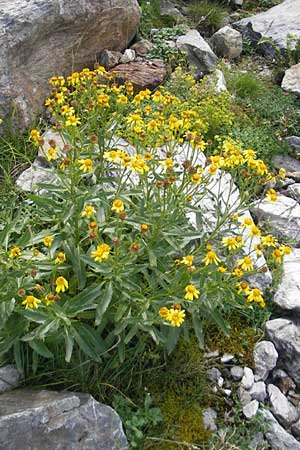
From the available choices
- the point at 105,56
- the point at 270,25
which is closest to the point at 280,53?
the point at 270,25

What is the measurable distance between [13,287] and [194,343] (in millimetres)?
1072

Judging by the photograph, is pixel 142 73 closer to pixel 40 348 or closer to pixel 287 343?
pixel 287 343

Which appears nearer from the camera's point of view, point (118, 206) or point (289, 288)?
point (118, 206)

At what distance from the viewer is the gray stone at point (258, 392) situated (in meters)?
2.76

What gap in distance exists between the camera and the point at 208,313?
259cm

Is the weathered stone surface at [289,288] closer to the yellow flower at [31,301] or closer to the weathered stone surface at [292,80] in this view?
the yellow flower at [31,301]

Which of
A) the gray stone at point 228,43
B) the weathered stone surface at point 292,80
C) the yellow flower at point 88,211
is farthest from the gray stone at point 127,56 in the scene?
the yellow flower at point 88,211

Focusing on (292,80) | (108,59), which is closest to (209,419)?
(108,59)

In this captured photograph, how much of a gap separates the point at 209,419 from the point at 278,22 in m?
5.36

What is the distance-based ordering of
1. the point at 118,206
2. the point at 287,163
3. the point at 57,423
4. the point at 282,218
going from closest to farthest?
the point at 57,423, the point at 118,206, the point at 282,218, the point at 287,163

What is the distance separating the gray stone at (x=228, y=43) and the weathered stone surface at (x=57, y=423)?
182 inches

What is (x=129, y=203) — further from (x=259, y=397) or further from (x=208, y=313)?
(x=259, y=397)

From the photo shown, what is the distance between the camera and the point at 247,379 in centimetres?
283

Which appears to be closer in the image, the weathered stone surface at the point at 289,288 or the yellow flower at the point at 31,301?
the yellow flower at the point at 31,301
